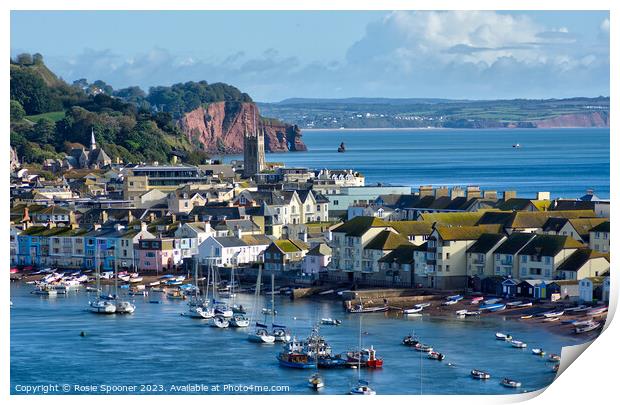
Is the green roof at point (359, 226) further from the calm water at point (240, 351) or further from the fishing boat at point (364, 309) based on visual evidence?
the fishing boat at point (364, 309)

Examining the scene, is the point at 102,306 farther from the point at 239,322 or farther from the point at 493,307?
the point at 493,307

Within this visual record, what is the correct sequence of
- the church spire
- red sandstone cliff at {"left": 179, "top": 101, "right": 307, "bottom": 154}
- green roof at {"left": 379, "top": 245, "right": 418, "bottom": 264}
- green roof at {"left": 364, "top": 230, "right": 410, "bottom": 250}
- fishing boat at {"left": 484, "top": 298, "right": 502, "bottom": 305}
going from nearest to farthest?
fishing boat at {"left": 484, "top": 298, "right": 502, "bottom": 305} < green roof at {"left": 379, "top": 245, "right": 418, "bottom": 264} < green roof at {"left": 364, "top": 230, "right": 410, "bottom": 250} < the church spire < red sandstone cliff at {"left": 179, "top": 101, "right": 307, "bottom": 154}

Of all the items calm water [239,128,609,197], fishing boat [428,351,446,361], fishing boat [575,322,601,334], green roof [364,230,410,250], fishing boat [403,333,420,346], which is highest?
calm water [239,128,609,197]

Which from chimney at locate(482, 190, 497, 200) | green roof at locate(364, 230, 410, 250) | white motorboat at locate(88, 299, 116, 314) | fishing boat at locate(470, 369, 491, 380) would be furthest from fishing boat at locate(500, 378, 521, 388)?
chimney at locate(482, 190, 497, 200)

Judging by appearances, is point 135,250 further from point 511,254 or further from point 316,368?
point 316,368

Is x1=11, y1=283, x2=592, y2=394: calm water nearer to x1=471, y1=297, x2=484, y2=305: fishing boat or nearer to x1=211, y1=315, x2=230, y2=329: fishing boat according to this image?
x1=211, y1=315, x2=230, y2=329: fishing boat

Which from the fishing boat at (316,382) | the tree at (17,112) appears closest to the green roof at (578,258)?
the fishing boat at (316,382)

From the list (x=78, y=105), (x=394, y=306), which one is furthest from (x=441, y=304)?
(x=78, y=105)
